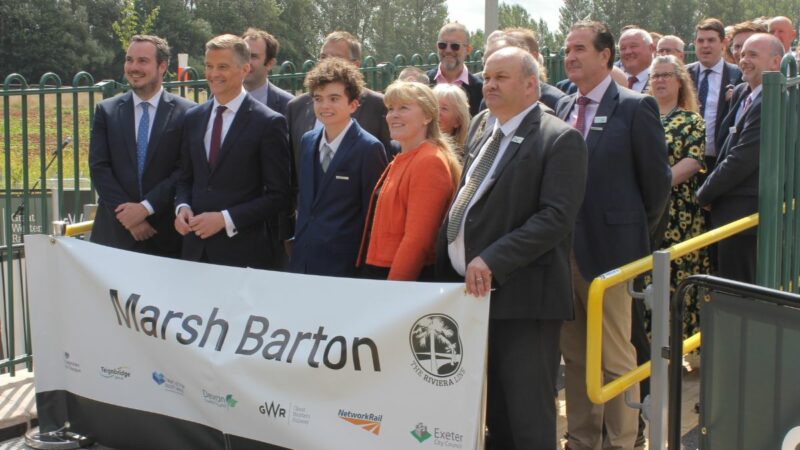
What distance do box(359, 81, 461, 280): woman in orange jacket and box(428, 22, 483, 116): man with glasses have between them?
8.31ft

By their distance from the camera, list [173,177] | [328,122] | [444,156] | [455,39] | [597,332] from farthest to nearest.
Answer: [455,39] < [173,177] < [328,122] < [444,156] < [597,332]

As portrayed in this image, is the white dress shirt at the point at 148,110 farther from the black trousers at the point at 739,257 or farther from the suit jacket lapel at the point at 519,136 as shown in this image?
the black trousers at the point at 739,257

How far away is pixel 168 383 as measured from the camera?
5.03 meters

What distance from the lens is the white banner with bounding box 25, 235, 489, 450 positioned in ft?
13.9

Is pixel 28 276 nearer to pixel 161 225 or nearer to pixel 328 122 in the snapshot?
pixel 161 225

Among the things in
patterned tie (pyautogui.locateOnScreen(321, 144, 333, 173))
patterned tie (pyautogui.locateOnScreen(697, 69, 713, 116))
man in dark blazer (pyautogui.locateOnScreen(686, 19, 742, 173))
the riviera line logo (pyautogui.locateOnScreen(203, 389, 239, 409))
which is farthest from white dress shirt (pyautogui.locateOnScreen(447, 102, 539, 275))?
patterned tie (pyautogui.locateOnScreen(697, 69, 713, 116))

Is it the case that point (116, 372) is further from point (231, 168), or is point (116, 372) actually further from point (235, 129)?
point (235, 129)

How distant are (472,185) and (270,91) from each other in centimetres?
285

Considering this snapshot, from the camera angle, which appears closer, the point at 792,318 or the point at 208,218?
the point at 792,318

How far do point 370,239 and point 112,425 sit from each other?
1.73 metres

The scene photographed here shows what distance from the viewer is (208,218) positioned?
Answer: 555 centimetres

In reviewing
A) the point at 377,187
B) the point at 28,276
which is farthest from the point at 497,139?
the point at 28,276

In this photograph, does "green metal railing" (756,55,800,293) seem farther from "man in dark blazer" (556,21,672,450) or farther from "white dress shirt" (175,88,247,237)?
→ "white dress shirt" (175,88,247,237)

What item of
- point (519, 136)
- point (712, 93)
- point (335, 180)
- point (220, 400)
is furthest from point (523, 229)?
point (712, 93)
